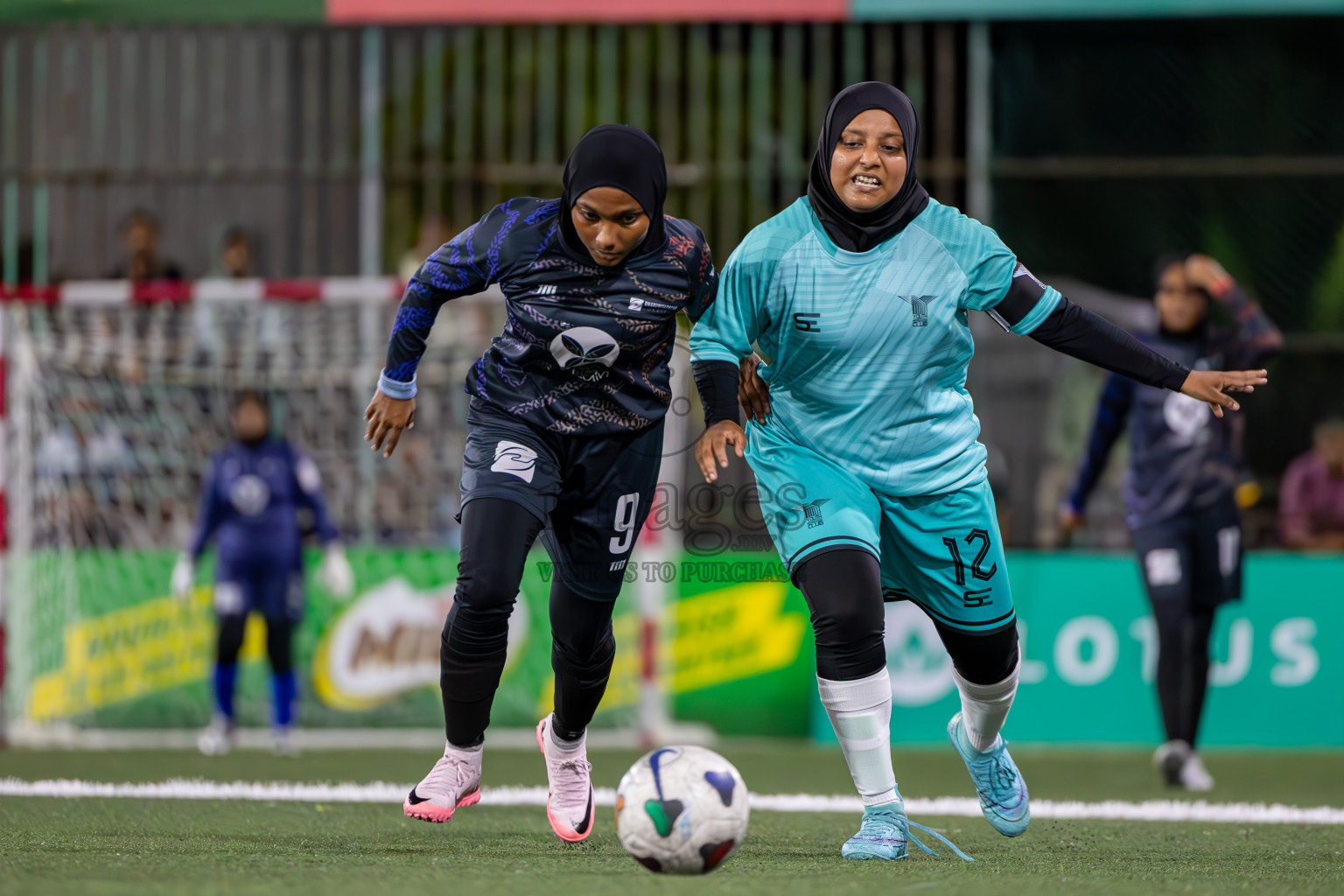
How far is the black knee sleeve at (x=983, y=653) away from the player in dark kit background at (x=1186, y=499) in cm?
312

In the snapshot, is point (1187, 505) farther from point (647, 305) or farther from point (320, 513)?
point (320, 513)

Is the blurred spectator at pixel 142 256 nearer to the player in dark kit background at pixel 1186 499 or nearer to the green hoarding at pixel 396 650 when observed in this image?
the green hoarding at pixel 396 650

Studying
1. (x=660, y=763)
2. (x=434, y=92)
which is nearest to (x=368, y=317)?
(x=434, y=92)

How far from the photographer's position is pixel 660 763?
14.1 ft

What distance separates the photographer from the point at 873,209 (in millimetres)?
4902

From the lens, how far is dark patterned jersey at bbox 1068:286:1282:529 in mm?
7969

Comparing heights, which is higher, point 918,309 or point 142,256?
→ point 142,256

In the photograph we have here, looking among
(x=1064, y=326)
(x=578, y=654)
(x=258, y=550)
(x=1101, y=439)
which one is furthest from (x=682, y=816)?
(x=258, y=550)

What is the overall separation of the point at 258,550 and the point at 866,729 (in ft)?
20.0

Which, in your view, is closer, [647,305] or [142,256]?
[647,305]

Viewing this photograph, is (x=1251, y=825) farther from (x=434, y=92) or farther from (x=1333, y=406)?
(x=434, y=92)

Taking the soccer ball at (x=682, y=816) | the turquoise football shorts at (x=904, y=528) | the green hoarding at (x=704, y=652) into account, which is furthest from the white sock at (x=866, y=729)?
the green hoarding at (x=704, y=652)

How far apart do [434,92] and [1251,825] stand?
8683mm

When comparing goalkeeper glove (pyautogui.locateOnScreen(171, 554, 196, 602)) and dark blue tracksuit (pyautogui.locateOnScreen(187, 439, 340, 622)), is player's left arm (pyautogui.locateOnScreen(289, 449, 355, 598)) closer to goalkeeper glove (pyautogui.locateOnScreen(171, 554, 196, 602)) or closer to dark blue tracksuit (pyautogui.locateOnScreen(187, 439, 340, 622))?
dark blue tracksuit (pyautogui.locateOnScreen(187, 439, 340, 622))
